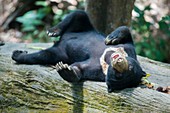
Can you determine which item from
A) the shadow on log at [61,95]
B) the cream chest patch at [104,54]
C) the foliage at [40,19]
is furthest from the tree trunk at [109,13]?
the foliage at [40,19]

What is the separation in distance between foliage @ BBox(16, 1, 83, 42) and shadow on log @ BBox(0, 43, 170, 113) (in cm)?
501

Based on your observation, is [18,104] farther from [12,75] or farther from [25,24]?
[25,24]

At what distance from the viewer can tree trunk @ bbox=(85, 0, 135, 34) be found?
479cm

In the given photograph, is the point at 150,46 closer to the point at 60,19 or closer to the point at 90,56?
the point at 60,19

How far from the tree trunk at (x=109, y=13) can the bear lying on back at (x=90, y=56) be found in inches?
33.2

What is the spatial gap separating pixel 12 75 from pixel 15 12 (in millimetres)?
5881

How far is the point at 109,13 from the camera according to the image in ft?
16.0

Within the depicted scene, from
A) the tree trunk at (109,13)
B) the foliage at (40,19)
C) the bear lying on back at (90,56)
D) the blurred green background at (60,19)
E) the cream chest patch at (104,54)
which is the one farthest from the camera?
the foliage at (40,19)

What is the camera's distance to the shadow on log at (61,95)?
312cm

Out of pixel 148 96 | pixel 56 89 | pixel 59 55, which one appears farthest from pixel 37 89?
pixel 148 96

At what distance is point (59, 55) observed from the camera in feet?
12.7

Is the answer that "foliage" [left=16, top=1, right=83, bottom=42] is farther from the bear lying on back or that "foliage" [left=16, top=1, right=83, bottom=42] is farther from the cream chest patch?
the cream chest patch

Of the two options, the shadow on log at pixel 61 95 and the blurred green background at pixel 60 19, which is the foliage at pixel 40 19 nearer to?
the blurred green background at pixel 60 19

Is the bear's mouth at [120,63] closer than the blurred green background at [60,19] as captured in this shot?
Yes
